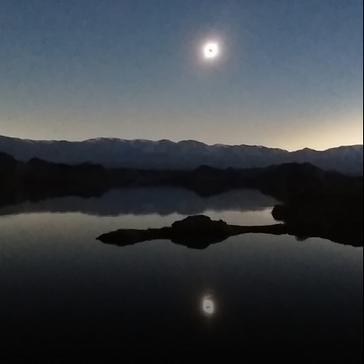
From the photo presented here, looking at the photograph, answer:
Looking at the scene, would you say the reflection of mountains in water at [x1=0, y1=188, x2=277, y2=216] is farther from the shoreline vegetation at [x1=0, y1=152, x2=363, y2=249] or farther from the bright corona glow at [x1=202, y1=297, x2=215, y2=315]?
the bright corona glow at [x1=202, y1=297, x2=215, y2=315]

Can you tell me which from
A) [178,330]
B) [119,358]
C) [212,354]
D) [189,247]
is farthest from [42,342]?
[189,247]

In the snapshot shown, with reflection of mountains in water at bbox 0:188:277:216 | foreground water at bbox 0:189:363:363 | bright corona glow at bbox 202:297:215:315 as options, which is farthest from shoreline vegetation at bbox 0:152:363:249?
bright corona glow at bbox 202:297:215:315

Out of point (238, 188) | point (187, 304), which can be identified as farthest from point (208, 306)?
point (238, 188)

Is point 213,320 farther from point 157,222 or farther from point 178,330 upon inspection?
point 157,222

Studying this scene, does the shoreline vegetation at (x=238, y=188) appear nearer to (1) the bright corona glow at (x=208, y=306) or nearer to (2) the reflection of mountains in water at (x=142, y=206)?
(2) the reflection of mountains in water at (x=142, y=206)

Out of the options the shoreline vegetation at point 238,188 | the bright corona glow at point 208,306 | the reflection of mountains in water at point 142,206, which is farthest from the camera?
the reflection of mountains in water at point 142,206

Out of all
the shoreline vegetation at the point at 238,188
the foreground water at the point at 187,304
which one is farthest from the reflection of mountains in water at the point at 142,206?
the foreground water at the point at 187,304
